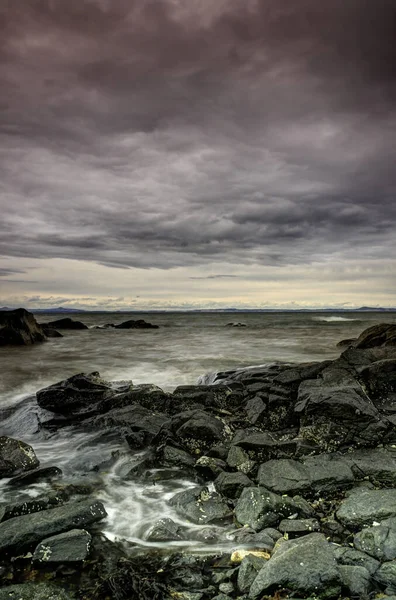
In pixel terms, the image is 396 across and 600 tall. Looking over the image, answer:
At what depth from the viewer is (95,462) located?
25.0 ft

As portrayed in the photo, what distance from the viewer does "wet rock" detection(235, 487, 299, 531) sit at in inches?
193

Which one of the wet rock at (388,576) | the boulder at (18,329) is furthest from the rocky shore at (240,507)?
the boulder at (18,329)

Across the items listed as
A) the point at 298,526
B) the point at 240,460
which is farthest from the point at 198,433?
the point at 298,526

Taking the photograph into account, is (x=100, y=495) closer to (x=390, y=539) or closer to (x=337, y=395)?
(x=390, y=539)

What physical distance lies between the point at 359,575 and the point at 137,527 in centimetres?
281

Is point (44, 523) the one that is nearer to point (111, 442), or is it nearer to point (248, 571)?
point (248, 571)

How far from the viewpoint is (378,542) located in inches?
163

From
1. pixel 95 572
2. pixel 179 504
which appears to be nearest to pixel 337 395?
pixel 179 504

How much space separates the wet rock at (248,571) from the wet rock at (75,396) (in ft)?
25.2

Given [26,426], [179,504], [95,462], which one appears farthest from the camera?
[26,426]

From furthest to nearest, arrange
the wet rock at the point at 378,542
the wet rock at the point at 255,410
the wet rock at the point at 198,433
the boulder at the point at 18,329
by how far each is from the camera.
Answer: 1. the boulder at the point at 18,329
2. the wet rock at the point at 255,410
3. the wet rock at the point at 198,433
4. the wet rock at the point at 378,542

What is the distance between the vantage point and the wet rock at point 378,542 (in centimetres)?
402

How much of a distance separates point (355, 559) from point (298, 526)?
879 mm

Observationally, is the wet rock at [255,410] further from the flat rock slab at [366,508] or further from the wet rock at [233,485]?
the flat rock slab at [366,508]
